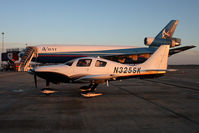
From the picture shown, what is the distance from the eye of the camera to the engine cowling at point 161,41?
123 feet

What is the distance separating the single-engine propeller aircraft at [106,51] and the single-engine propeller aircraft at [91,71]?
18.9 meters

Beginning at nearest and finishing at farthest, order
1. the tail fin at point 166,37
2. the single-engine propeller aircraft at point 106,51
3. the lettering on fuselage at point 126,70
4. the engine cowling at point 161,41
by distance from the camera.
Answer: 1. the lettering on fuselage at point 126,70
2. the single-engine propeller aircraft at point 106,51
3. the engine cowling at point 161,41
4. the tail fin at point 166,37

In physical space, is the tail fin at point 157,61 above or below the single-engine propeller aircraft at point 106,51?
below

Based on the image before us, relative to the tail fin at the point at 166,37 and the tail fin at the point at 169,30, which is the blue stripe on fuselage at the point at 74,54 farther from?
the tail fin at the point at 169,30

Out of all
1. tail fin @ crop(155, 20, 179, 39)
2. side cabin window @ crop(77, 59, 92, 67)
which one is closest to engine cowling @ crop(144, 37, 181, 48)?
tail fin @ crop(155, 20, 179, 39)

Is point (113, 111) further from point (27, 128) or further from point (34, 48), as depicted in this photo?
point (34, 48)

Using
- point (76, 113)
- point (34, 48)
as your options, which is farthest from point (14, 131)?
point (34, 48)

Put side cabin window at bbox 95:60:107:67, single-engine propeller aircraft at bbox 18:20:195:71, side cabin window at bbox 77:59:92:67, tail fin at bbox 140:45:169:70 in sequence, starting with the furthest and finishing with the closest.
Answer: single-engine propeller aircraft at bbox 18:20:195:71 < tail fin at bbox 140:45:169:70 < side cabin window at bbox 95:60:107:67 < side cabin window at bbox 77:59:92:67

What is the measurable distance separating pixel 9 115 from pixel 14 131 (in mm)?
1824

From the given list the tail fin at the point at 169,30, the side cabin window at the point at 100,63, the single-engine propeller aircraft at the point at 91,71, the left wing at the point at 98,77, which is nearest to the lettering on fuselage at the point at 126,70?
the single-engine propeller aircraft at the point at 91,71

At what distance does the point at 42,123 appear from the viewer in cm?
541

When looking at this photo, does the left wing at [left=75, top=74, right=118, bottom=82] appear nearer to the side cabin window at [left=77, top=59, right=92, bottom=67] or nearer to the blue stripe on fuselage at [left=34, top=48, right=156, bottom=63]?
Result: the side cabin window at [left=77, top=59, right=92, bottom=67]

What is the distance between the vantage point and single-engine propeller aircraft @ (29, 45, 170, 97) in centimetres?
950

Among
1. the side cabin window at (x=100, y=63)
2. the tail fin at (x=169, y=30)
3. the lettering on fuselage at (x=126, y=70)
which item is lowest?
the lettering on fuselage at (x=126, y=70)
